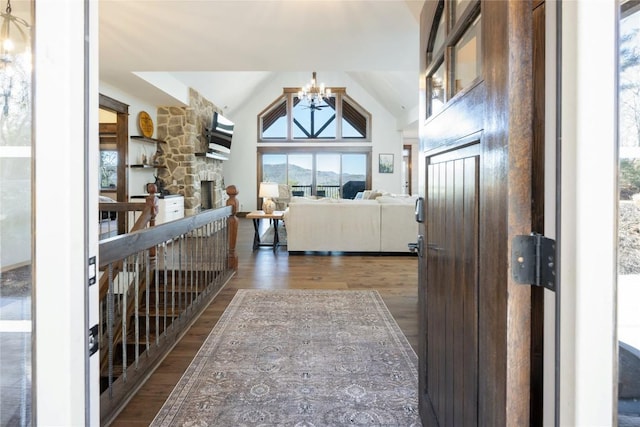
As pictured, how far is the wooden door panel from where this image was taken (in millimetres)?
910

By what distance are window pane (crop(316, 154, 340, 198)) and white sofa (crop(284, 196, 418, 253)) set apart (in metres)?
6.13

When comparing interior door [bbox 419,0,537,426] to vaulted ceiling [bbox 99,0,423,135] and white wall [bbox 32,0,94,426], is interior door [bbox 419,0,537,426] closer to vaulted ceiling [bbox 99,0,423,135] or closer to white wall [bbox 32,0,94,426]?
white wall [bbox 32,0,94,426]

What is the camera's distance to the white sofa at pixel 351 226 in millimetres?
5289

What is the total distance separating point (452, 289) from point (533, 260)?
452 millimetres

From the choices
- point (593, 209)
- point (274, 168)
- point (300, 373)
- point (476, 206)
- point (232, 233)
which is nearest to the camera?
point (593, 209)

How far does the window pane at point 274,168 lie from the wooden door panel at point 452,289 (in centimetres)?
1017

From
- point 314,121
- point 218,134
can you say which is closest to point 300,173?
point 314,121

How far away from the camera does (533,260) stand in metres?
0.66

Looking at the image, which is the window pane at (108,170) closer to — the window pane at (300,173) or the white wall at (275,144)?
the white wall at (275,144)

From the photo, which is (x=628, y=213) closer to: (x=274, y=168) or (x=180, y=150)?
(x=180, y=150)

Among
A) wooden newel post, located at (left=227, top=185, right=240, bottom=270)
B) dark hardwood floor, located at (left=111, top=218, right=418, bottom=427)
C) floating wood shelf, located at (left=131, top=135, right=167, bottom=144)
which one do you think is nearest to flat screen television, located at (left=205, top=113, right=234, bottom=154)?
floating wood shelf, located at (left=131, top=135, right=167, bottom=144)

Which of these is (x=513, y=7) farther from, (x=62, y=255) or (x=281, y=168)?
(x=281, y=168)

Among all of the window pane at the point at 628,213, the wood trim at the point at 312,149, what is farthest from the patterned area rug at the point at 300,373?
the wood trim at the point at 312,149

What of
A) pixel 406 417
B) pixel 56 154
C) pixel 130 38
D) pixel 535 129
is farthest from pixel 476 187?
pixel 130 38
